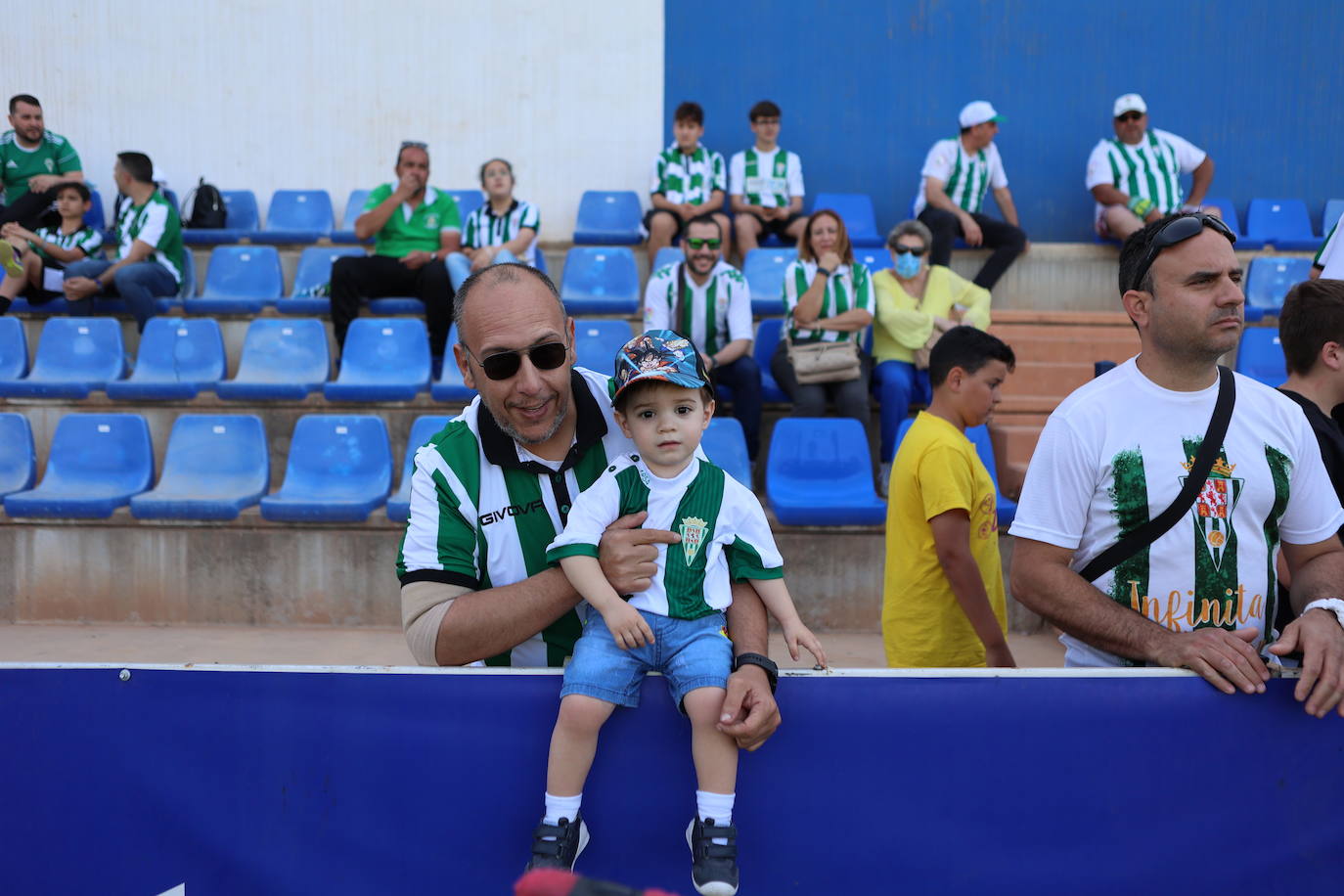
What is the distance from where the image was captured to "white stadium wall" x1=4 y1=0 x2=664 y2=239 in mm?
9664

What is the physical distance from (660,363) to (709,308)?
4.60 metres

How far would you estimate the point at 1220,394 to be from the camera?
2182 millimetres

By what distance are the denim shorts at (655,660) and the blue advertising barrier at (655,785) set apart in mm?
73

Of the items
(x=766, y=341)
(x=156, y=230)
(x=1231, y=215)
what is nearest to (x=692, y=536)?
(x=766, y=341)

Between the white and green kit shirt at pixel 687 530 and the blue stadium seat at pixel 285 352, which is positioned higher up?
the blue stadium seat at pixel 285 352

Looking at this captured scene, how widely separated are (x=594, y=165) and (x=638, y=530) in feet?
27.0

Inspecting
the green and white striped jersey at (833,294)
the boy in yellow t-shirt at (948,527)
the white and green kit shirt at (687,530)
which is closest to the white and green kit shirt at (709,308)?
the green and white striped jersey at (833,294)

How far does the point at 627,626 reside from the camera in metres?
1.91

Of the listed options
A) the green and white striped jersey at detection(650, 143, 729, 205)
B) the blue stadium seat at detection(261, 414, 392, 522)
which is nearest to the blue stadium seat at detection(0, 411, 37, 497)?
the blue stadium seat at detection(261, 414, 392, 522)

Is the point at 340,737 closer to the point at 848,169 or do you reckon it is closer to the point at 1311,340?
the point at 1311,340

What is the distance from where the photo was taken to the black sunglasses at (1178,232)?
2180 millimetres

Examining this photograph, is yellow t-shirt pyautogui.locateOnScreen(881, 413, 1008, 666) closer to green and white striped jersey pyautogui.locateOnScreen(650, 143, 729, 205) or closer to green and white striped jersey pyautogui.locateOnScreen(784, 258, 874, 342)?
green and white striped jersey pyautogui.locateOnScreen(784, 258, 874, 342)

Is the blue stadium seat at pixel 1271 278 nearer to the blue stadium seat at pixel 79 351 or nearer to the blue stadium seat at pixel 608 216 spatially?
the blue stadium seat at pixel 608 216

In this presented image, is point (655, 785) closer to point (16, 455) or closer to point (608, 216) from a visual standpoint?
point (16, 455)
